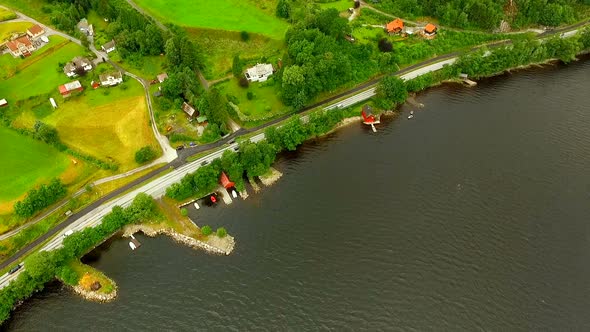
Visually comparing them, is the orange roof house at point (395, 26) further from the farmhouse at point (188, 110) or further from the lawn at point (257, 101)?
the farmhouse at point (188, 110)

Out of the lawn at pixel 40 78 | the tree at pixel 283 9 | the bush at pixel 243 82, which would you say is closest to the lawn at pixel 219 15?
→ the tree at pixel 283 9

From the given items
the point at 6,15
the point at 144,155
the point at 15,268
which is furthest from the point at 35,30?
the point at 15,268

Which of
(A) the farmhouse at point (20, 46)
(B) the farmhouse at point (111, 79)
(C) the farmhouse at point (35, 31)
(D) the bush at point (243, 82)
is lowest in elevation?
(D) the bush at point (243, 82)

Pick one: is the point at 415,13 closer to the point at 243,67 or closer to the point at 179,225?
the point at 243,67

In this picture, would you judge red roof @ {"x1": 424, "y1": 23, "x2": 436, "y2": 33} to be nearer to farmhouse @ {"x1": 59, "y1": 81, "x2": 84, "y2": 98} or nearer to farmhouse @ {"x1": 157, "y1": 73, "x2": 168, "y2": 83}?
farmhouse @ {"x1": 157, "y1": 73, "x2": 168, "y2": 83}

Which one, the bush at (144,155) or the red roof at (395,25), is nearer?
the bush at (144,155)

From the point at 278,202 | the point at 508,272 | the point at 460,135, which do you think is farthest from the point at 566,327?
the point at 278,202

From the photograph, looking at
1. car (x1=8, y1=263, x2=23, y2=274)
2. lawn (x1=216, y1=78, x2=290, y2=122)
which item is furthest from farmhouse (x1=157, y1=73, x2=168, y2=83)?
car (x1=8, y1=263, x2=23, y2=274)
